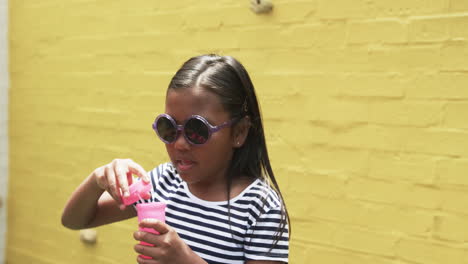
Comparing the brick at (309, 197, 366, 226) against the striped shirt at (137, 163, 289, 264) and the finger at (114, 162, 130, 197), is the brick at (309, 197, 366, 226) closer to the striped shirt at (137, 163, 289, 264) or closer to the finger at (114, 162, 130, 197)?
the striped shirt at (137, 163, 289, 264)

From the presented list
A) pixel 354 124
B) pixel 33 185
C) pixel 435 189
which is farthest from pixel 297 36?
pixel 33 185

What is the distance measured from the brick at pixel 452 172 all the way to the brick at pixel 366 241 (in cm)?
35

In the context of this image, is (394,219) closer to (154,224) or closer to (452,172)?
(452,172)

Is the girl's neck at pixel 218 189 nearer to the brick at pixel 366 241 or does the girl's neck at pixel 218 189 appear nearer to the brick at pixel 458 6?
the brick at pixel 366 241

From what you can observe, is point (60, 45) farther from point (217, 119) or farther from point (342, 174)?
point (217, 119)

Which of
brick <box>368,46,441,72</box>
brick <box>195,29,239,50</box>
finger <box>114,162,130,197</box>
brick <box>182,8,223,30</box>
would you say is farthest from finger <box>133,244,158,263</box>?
brick <box>182,8,223,30</box>

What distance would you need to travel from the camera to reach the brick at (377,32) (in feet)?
9.37

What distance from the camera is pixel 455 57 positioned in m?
2.70

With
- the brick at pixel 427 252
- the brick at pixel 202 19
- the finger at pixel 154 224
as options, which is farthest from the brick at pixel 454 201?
the brick at pixel 202 19

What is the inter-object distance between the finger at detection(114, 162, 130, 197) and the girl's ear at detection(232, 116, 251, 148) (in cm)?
36

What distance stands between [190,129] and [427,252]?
1385 millimetres

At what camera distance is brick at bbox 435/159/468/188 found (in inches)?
106

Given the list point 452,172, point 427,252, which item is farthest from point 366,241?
point 452,172

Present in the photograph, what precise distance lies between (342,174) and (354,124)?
0.24 metres
